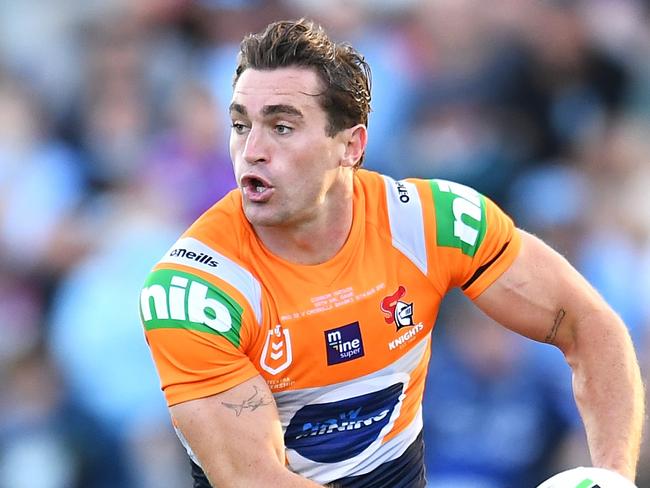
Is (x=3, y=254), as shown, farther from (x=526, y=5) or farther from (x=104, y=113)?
(x=526, y=5)

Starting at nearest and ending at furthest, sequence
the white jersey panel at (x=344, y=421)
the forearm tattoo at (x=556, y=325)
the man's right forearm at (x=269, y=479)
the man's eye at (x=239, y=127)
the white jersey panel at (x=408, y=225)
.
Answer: the man's right forearm at (x=269, y=479)
the man's eye at (x=239, y=127)
the white jersey panel at (x=344, y=421)
the white jersey panel at (x=408, y=225)
the forearm tattoo at (x=556, y=325)

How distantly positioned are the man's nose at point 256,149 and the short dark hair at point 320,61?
10.6 inches

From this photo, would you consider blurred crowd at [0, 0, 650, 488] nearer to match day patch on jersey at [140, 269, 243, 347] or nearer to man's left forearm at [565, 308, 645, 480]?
man's left forearm at [565, 308, 645, 480]

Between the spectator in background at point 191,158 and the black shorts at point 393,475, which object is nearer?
the black shorts at point 393,475

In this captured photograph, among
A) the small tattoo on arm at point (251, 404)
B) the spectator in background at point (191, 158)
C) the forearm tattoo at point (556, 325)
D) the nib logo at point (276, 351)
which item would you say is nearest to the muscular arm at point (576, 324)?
the forearm tattoo at point (556, 325)

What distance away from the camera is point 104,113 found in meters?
7.97

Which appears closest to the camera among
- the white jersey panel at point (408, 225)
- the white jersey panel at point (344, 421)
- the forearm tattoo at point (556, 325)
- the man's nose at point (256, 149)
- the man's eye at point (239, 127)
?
the man's nose at point (256, 149)

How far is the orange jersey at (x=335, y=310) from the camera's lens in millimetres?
4172

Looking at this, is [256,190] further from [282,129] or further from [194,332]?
[194,332]

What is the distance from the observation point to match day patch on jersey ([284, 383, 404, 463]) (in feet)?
14.9


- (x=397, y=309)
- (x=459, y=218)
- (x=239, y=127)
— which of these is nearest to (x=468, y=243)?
(x=459, y=218)

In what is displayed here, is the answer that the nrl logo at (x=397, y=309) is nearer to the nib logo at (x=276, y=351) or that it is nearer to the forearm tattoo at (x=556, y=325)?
the nib logo at (x=276, y=351)

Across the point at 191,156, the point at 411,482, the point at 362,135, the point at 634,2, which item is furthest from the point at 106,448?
the point at 634,2

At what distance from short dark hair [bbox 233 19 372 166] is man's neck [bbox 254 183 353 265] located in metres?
0.30
